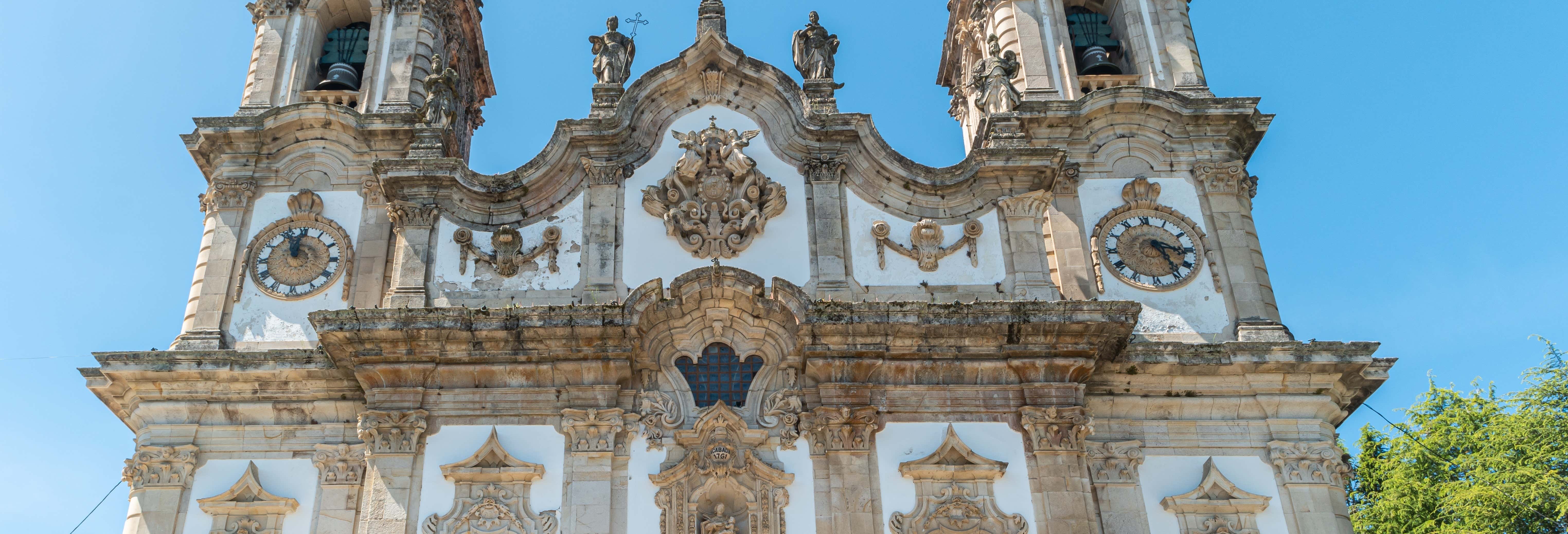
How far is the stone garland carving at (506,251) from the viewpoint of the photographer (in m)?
18.8

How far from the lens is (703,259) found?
61.7 ft

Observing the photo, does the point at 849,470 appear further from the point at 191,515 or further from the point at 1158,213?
the point at 191,515

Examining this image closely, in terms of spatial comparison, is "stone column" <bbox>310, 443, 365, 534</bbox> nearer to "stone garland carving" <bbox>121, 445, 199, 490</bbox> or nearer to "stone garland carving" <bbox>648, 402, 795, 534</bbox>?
"stone garland carving" <bbox>121, 445, 199, 490</bbox>

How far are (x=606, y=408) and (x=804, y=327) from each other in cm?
280

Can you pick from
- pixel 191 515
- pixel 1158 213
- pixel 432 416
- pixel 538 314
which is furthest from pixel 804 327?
pixel 191 515

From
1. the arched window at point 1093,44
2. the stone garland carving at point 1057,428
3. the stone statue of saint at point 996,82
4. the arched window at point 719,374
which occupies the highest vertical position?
the arched window at point 1093,44

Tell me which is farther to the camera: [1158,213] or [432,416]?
[1158,213]

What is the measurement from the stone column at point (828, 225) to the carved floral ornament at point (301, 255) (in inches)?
273

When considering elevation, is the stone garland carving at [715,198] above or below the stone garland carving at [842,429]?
above

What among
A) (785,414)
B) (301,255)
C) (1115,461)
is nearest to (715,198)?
(785,414)

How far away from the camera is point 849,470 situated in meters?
16.8

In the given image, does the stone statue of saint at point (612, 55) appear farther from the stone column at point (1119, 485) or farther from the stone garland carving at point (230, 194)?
the stone column at point (1119, 485)

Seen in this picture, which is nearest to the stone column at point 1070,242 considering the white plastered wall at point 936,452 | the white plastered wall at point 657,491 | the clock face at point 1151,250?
the clock face at point 1151,250

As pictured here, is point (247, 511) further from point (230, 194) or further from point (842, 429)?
point (842, 429)
